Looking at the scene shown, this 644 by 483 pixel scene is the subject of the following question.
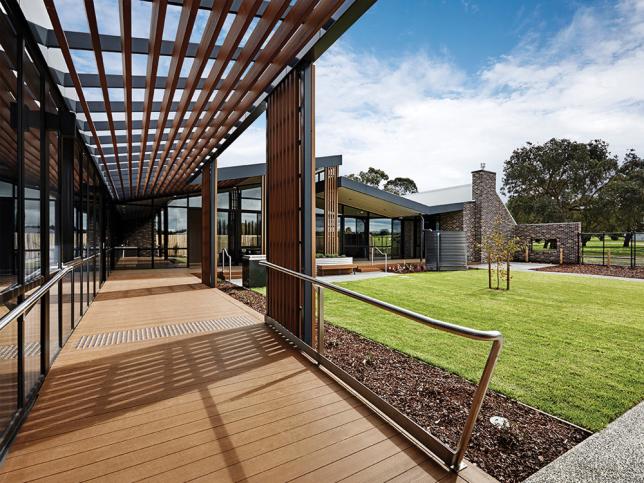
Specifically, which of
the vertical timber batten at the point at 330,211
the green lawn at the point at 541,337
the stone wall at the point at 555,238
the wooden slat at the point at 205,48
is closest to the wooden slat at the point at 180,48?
the wooden slat at the point at 205,48

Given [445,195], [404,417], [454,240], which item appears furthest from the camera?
[445,195]

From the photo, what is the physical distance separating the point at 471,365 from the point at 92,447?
12.3 feet

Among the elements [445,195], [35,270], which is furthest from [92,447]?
[445,195]

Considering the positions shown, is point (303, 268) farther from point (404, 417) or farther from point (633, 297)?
point (633, 297)

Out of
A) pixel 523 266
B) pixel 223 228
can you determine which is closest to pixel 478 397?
pixel 223 228

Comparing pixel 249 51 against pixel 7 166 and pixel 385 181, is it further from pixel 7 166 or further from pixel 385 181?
pixel 385 181

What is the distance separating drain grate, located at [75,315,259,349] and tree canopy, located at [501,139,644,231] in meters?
28.6

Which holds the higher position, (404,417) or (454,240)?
(454,240)

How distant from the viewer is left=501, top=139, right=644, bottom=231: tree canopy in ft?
81.6

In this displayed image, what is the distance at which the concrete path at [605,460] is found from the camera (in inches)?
82.8

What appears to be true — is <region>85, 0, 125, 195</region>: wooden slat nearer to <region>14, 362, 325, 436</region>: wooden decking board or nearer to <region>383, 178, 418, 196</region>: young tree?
<region>14, 362, 325, 436</region>: wooden decking board

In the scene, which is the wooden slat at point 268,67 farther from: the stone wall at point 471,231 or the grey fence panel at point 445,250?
the stone wall at point 471,231

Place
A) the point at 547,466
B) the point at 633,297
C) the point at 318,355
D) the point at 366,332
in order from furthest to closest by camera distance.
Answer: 1. the point at 633,297
2. the point at 366,332
3. the point at 318,355
4. the point at 547,466

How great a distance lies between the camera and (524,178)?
30.5 metres
